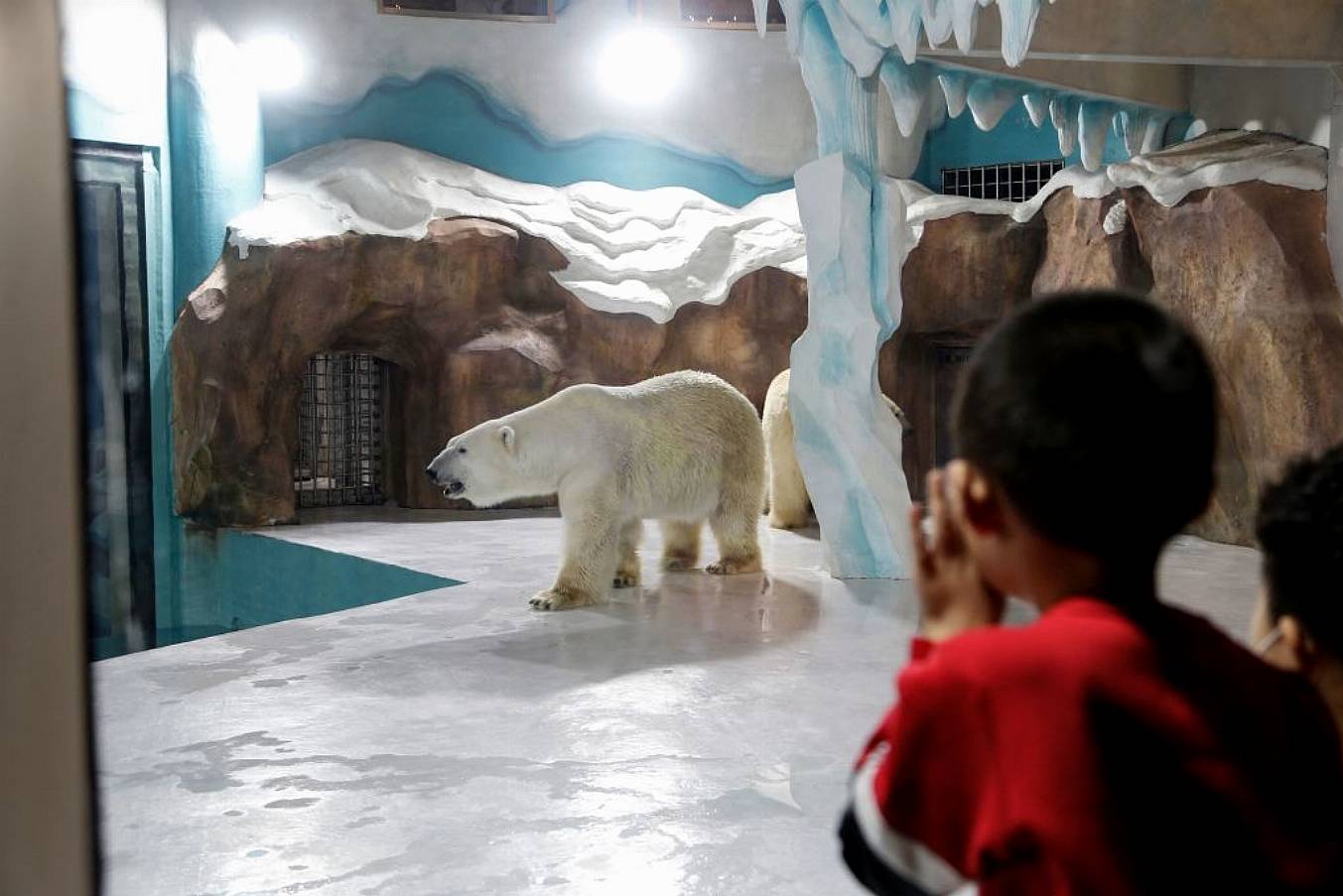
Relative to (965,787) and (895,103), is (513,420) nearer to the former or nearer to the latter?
(895,103)

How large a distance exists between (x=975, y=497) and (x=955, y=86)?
182 inches

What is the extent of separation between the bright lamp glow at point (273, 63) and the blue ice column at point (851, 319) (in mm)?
3840

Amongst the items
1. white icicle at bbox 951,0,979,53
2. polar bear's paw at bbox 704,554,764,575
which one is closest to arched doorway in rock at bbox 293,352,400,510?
polar bear's paw at bbox 704,554,764,575

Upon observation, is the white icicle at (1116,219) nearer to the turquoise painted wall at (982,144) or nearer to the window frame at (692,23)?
the turquoise painted wall at (982,144)

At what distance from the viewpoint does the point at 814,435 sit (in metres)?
4.65

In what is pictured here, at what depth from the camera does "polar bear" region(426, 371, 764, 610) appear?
4152 mm

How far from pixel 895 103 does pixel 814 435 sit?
1.25 meters

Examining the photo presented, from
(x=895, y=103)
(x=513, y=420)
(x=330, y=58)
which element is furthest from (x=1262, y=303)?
(x=330, y=58)

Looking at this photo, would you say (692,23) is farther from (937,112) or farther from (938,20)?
(938,20)

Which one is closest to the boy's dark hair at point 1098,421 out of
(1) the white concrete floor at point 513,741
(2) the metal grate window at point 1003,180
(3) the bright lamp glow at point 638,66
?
(1) the white concrete floor at point 513,741

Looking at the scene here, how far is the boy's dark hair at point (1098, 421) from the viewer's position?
25.2 inches

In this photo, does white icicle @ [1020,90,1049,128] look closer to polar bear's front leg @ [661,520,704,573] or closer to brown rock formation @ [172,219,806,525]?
brown rock formation @ [172,219,806,525]

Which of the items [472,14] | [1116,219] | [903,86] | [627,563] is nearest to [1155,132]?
[1116,219]

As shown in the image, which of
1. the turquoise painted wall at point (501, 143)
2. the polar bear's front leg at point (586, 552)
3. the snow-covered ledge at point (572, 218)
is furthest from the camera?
the turquoise painted wall at point (501, 143)
